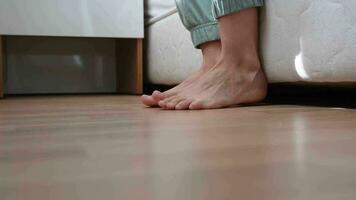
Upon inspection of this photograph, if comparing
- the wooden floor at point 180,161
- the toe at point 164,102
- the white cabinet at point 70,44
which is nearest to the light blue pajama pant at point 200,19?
the toe at point 164,102

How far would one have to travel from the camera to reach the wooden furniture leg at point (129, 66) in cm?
189

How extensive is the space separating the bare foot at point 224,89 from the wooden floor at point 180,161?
31 centimetres

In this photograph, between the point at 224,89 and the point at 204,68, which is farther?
the point at 204,68

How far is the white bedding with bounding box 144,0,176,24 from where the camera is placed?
162 cm

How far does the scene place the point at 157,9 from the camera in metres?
1.75

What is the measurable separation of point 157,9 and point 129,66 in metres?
0.34

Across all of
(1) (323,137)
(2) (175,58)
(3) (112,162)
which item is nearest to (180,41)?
(2) (175,58)

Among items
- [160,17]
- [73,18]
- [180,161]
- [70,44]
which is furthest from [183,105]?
[70,44]

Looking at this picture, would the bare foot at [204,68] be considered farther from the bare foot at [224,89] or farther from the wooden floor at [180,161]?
the wooden floor at [180,161]

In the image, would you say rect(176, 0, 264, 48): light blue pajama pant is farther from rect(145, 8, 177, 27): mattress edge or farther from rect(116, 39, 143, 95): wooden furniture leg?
rect(116, 39, 143, 95): wooden furniture leg

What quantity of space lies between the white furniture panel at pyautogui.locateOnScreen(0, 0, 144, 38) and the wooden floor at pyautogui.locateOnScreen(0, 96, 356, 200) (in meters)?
1.07

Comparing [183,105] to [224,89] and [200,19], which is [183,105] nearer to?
[224,89]

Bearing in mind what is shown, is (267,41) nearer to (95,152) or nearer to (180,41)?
(180,41)

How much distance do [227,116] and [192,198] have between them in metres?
0.58
